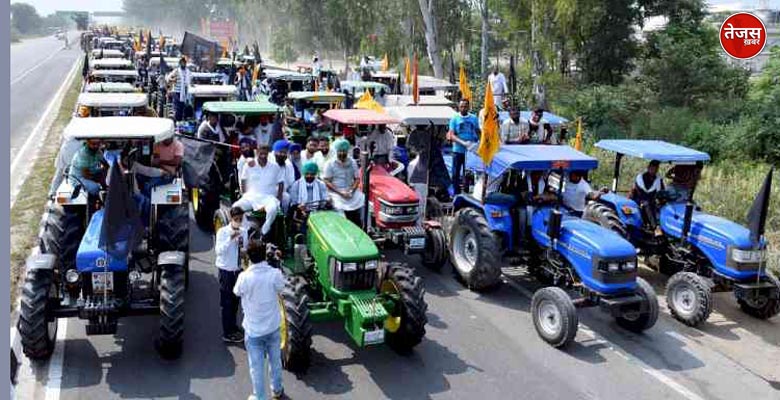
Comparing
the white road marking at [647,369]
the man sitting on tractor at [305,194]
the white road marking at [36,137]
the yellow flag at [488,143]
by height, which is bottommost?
the white road marking at [647,369]

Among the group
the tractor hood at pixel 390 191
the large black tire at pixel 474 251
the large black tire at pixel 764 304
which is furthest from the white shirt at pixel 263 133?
the large black tire at pixel 764 304

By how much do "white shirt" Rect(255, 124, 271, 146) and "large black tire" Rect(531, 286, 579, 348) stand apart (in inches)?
235

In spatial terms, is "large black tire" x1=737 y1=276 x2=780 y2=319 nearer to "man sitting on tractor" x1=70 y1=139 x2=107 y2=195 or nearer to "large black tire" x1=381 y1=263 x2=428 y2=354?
"large black tire" x1=381 y1=263 x2=428 y2=354

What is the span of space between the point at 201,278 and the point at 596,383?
5.30 meters

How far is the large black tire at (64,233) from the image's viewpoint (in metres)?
8.23

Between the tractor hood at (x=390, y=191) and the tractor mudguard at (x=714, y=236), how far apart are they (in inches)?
134

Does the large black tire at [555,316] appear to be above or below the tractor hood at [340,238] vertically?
below

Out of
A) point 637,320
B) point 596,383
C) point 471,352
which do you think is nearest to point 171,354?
point 471,352

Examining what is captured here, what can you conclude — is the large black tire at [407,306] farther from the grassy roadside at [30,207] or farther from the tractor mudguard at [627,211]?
the grassy roadside at [30,207]

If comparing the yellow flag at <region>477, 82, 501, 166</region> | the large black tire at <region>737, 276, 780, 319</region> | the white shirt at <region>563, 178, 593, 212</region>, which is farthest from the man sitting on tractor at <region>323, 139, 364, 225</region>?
the large black tire at <region>737, 276, 780, 319</region>

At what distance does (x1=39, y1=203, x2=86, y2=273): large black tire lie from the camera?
8.23 meters

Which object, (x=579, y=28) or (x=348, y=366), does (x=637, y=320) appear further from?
(x=579, y=28)

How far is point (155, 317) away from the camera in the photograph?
8602mm

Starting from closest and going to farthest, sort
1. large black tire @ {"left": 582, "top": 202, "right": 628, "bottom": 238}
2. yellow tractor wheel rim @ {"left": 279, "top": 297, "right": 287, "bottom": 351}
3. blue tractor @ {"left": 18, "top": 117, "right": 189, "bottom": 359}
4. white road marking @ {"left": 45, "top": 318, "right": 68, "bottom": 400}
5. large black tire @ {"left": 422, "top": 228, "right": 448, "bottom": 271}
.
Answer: white road marking @ {"left": 45, "top": 318, "right": 68, "bottom": 400} < blue tractor @ {"left": 18, "top": 117, "right": 189, "bottom": 359} < yellow tractor wheel rim @ {"left": 279, "top": 297, "right": 287, "bottom": 351} < large black tire @ {"left": 582, "top": 202, "right": 628, "bottom": 238} < large black tire @ {"left": 422, "top": 228, "right": 448, "bottom": 271}
